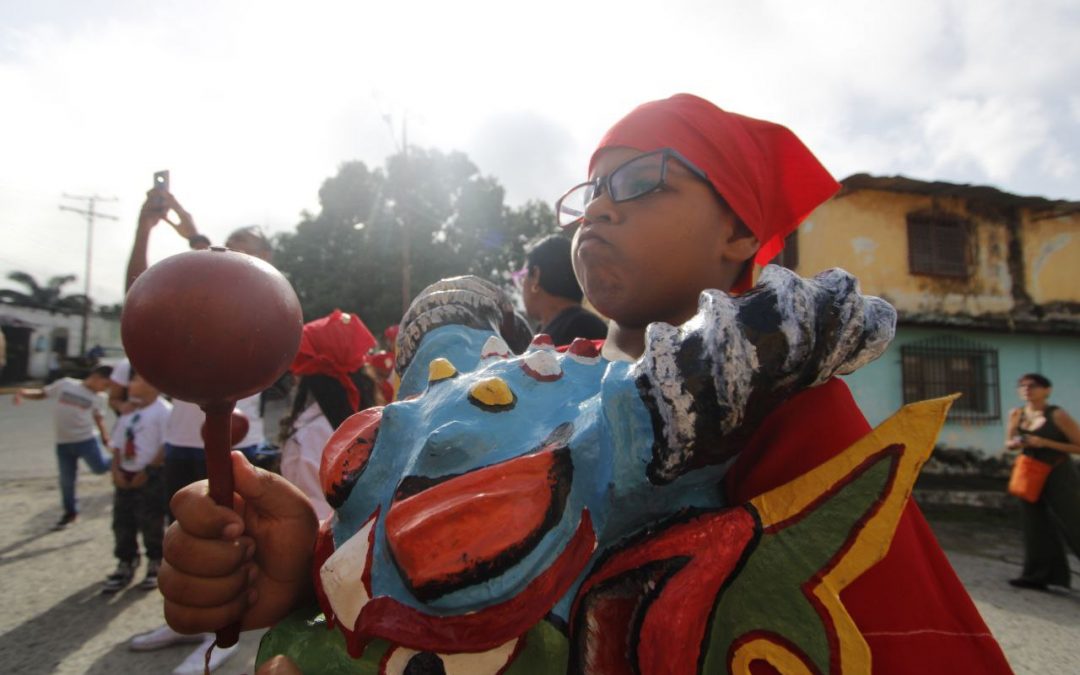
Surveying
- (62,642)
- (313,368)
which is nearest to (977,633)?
(313,368)

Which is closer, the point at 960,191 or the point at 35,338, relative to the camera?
the point at 960,191

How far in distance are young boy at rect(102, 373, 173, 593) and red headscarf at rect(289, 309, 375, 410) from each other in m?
1.83

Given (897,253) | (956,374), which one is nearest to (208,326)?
(897,253)

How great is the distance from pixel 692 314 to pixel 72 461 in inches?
281

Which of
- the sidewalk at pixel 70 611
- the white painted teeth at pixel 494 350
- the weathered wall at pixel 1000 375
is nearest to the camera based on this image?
the white painted teeth at pixel 494 350

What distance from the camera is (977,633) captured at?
75 cm

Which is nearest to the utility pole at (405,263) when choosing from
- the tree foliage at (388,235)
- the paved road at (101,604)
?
the tree foliage at (388,235)

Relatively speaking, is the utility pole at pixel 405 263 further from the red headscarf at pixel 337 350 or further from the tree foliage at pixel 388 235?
the red headscarf at pixel 337 350

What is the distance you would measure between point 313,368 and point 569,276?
4.49 feet

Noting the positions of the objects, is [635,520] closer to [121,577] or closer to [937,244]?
[121,577]

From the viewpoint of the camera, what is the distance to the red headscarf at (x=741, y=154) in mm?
1039

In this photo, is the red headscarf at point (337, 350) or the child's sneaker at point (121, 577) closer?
the red headscarf at point (337, 350)

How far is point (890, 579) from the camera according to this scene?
0.73m

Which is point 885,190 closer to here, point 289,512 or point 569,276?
point 569,276
